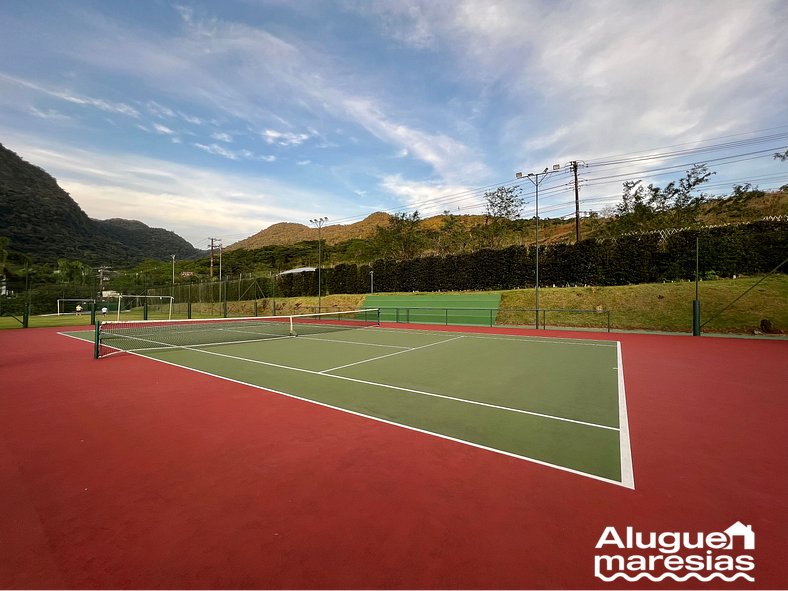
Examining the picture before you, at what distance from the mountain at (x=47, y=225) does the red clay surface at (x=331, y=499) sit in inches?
5790

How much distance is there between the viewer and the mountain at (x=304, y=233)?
145 metres

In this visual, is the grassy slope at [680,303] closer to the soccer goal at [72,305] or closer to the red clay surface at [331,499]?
the red clay surface at [331,499]

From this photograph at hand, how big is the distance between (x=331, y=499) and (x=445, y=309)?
2134cm

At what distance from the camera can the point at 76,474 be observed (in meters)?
4.13

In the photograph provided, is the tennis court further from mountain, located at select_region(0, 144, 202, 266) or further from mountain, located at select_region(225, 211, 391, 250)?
→ mountain, located at select_region(0, 144, 202, 266)

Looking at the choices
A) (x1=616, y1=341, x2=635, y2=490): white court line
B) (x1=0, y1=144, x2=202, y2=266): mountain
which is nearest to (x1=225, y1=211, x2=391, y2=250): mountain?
(x1=0, y1=144, x2=202, y2=266): mountain

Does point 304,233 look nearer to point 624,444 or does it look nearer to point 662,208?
point 662,208

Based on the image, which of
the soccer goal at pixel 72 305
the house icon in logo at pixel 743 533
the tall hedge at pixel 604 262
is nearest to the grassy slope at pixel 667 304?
the tall hedge at pixel 604 262

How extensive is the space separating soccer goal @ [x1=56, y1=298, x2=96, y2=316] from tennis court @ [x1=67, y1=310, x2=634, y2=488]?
1190 inches

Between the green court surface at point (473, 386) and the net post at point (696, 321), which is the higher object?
the net post at point (696, 321)

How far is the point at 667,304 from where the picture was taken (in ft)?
68.1

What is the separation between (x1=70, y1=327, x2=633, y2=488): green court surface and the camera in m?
4.98

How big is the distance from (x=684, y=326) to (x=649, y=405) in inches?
649

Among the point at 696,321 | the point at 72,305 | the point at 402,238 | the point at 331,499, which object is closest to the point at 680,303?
the point at 696,321
